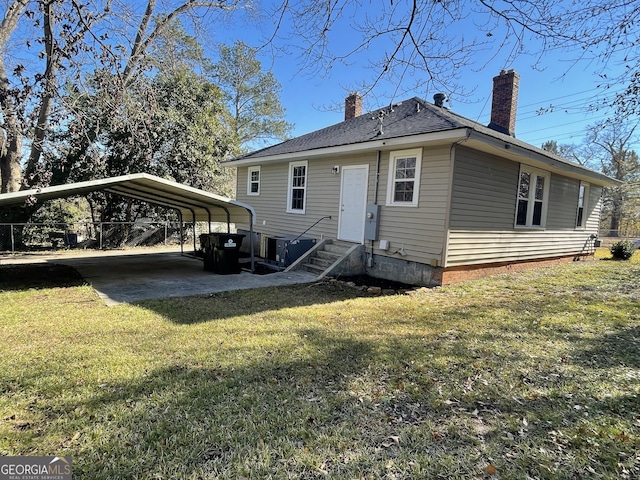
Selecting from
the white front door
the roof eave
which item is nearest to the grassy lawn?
the roof eave

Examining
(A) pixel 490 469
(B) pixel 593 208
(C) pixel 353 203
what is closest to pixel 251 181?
(C) pixel 353 203

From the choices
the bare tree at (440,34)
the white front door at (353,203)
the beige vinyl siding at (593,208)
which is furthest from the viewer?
the beige vinyl siding at (593,208)

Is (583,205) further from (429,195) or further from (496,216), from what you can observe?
(429,195)

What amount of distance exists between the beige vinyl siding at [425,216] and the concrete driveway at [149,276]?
2.27 metres

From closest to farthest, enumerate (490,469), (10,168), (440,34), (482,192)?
(490,469)
(440,34)
(482,192)
(10,168)

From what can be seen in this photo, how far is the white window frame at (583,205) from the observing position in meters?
12.0

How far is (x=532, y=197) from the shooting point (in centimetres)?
966

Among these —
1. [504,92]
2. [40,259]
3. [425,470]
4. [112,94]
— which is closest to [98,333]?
[425,470]

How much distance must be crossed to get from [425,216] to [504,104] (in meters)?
6.07

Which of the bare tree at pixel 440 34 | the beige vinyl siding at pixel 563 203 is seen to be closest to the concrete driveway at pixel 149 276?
the bare tree at pixel 440 34

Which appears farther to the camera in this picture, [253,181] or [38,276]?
[253,181]

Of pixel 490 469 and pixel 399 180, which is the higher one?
pixel 399 180

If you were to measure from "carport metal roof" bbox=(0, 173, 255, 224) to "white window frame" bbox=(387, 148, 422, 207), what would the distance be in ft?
11.3

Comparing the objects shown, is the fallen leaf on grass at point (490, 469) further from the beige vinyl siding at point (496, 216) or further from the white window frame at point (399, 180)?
the white window frame at point (399, 180)
